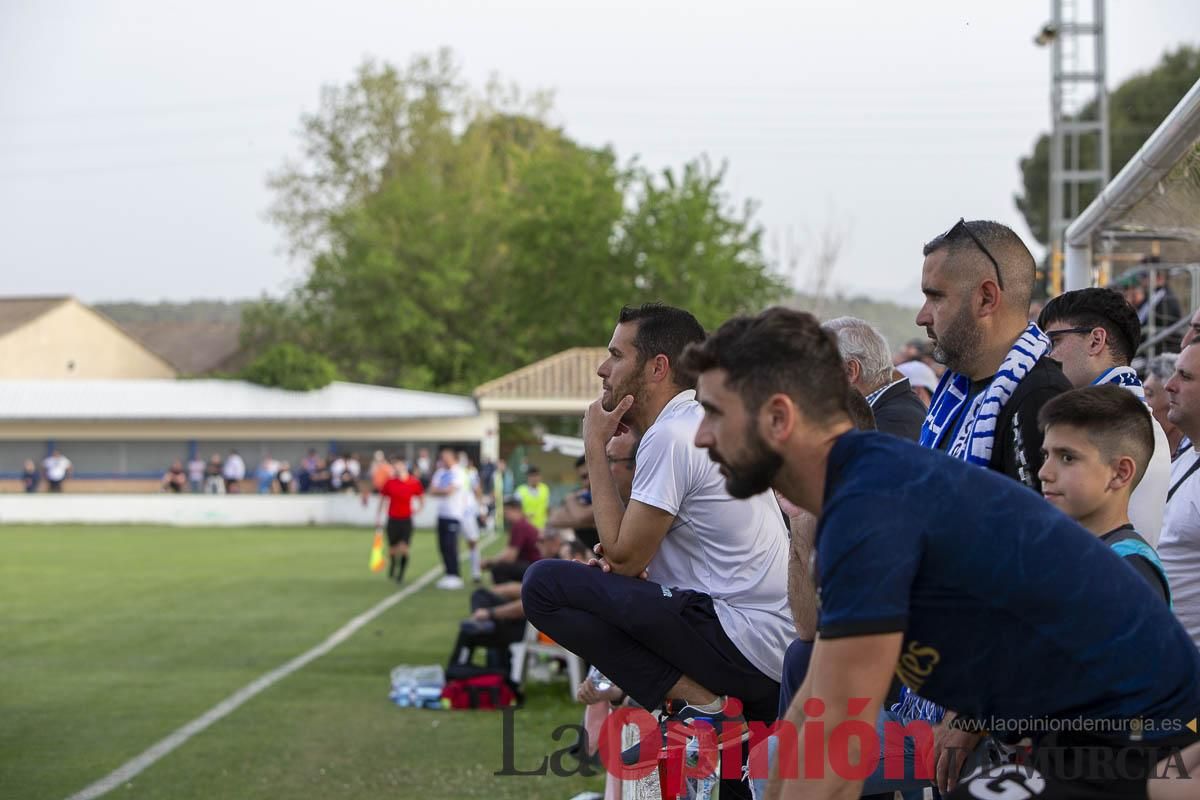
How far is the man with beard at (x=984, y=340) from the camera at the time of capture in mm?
4090

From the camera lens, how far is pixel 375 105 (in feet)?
219

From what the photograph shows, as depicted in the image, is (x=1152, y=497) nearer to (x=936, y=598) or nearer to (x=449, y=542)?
(x=936, y=598)

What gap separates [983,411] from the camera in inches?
163

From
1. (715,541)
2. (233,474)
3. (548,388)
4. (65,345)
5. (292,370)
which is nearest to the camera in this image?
(715,541)

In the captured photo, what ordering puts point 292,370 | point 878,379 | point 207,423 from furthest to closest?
point 292,370 < point 207,423 < point 878,379

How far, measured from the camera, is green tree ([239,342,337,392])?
5431 centimetres

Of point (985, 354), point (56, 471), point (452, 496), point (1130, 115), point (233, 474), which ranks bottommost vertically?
point (233, 474)

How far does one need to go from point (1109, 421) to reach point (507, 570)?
1020 cm

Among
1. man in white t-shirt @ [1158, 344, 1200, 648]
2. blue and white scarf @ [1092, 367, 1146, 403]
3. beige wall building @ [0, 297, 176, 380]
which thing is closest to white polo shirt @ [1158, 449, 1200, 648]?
man in white t-shirt @ [1158, 344, 1200, 648]

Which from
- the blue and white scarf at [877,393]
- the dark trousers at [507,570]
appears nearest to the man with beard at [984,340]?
the blue and white scarf at [877,393]

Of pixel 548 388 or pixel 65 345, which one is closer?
pixel 548 388

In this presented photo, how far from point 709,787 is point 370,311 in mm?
61595

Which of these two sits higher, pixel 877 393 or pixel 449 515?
pixel 877 393

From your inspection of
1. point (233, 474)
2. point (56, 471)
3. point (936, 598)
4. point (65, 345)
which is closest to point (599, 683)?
point (936, 598)
